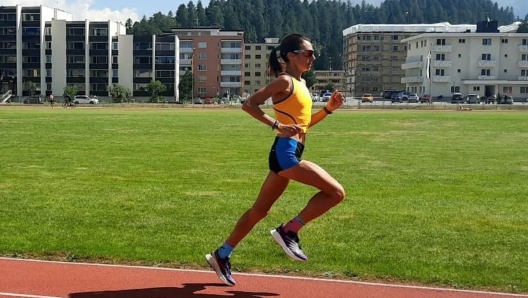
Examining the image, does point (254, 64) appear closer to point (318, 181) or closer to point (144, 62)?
point (144, 62)

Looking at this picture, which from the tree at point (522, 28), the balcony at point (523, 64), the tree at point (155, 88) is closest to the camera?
the tree at point (155, 88)

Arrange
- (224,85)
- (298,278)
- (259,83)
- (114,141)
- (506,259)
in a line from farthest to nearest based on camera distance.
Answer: (259,83)
(224,85)
(114,141)
(506,259)
(298,278)

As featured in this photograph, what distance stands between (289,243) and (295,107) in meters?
1.36

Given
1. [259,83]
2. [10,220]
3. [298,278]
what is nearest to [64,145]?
[10,220]

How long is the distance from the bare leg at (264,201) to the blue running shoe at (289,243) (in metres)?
0.31

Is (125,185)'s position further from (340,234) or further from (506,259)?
(506,259)

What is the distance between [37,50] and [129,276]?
12017 centimetres

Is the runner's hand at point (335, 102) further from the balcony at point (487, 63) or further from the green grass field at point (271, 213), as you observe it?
the balcony at point (487, 63)

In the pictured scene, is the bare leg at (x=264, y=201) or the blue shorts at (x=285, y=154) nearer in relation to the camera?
the blue shorts at (x=285, y=154)

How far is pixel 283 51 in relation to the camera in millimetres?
5910

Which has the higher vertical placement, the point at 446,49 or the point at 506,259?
the point at 446,49

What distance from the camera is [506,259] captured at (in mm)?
7383

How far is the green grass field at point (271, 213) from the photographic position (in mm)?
7207

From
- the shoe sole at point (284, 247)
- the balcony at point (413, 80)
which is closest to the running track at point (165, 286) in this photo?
the shoe sole at point (284, 247)
